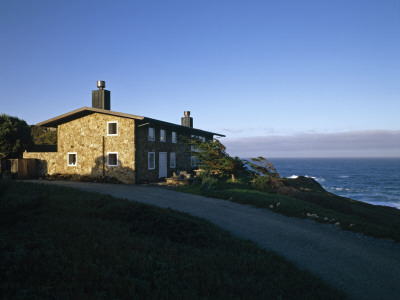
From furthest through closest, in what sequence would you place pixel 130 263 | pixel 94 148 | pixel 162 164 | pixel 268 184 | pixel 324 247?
pixel 162 164 → pixel 94 148 → pixel 268 184 → pixel 324 247 → pixel 130 263

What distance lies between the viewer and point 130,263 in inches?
230

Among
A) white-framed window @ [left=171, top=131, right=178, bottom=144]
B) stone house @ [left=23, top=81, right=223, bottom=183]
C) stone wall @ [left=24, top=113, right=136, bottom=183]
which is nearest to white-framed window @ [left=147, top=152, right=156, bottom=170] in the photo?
stone house @ [left=23, top=81, right=223, bottom=183]

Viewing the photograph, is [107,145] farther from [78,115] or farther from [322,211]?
[322,211]

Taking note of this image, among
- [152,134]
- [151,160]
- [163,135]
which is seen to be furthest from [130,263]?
[163,135]

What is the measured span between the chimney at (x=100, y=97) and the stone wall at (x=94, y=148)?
0.88 meters

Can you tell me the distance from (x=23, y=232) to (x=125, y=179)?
55.2 ft

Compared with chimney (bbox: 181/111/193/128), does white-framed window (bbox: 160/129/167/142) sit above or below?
below

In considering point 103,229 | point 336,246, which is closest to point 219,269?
point 103,229

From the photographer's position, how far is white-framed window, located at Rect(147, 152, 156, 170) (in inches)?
997

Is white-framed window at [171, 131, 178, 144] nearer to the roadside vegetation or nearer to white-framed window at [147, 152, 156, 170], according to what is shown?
the roadside vegetation

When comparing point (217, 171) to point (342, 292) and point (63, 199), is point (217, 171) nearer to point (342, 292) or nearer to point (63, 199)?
point (63, 199)

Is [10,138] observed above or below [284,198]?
above

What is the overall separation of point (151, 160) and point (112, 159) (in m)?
3.46

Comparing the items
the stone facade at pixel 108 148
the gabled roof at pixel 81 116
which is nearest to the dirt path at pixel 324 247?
the stone facade at pixel 108 148
